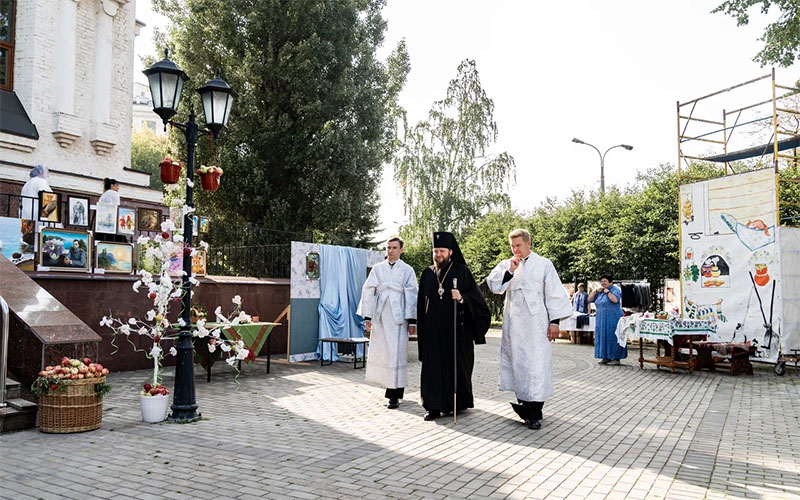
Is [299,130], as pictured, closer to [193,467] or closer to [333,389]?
[333,389]

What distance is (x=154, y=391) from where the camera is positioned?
22.5 ft

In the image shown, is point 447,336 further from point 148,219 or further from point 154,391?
point 148,219

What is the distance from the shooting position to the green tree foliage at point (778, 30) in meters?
14.5

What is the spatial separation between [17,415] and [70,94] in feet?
34.9

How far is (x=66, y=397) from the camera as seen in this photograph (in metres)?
6.12

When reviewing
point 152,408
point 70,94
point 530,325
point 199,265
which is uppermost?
point 70,94

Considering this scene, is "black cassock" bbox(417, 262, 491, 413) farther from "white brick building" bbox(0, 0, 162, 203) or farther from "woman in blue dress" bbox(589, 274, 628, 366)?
"white brick building" bbox(0, 0, 162, 203)

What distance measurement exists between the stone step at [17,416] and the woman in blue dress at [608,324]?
10.6 meters

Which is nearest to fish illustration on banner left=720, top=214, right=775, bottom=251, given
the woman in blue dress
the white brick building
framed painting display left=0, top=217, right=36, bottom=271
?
the woman in blue dress

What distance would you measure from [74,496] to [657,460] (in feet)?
15.4

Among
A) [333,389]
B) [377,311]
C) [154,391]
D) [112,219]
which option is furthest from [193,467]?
[112,219]

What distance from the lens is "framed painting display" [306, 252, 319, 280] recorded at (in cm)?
1303

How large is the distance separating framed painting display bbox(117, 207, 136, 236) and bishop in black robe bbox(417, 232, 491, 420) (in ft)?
21.2

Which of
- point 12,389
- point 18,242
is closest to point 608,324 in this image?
point 12,389
